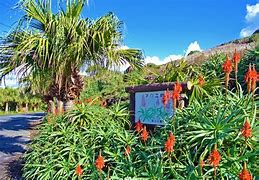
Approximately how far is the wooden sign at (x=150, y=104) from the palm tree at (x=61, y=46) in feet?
6.57

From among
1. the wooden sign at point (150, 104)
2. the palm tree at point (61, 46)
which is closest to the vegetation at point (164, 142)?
the wooden sign at point (150, 104)

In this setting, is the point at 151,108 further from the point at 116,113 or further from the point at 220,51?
the point at 220,51

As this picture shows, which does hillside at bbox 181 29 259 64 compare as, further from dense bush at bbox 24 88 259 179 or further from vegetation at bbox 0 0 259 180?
dense bush at bbox 24 88 259 179

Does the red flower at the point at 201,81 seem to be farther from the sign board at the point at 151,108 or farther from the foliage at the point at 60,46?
the foliage at the point at 60,46

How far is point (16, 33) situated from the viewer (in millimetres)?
7625

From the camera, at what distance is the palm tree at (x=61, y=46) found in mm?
7320

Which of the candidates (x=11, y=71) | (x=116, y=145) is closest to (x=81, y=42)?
(x=11, y=71)

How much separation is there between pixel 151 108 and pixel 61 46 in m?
2.85

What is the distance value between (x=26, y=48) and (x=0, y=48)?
3.16 ft

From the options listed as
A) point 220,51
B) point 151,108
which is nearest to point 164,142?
point 151,108

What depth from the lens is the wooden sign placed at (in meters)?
5.12

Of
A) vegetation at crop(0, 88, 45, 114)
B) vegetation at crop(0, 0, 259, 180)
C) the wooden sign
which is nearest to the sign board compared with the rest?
the wooden sign

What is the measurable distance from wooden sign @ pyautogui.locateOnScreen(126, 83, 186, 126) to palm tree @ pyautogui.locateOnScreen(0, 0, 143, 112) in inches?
78.8

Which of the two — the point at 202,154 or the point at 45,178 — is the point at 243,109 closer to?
the point at 202,154
